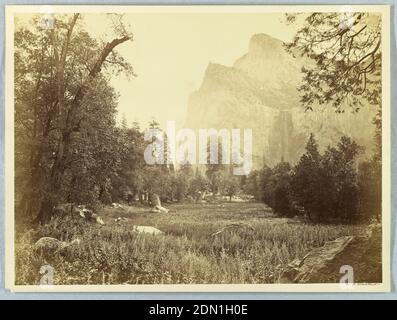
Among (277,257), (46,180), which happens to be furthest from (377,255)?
(46,180)

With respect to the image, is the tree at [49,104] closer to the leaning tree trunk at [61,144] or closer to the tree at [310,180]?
the leaning tree trunk at [61,144]

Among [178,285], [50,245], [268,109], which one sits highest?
[268,109]

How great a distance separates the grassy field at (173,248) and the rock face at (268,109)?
54 centimetres

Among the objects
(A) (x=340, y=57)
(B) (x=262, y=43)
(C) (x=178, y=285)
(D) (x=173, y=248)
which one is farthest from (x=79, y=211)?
(A) (x=340, y=57)

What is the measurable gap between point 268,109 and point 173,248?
129 centimetres

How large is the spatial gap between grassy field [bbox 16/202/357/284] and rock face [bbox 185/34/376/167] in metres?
0.54

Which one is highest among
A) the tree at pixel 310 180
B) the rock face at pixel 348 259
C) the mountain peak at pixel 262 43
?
the mountain peak at pixel 262 43

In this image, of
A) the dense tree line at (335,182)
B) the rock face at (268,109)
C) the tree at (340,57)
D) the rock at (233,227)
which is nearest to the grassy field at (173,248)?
the rock at (233,227)

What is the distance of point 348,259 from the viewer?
5.85 meters

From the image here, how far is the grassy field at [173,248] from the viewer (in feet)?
19.1

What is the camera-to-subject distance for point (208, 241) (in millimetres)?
5824

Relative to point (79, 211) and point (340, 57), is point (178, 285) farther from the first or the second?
point (340, 57)

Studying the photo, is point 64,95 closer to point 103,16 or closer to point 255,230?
point 103,16
